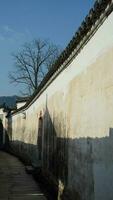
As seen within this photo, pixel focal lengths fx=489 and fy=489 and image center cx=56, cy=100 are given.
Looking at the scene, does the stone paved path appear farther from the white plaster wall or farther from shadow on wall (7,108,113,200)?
the white plaster wall

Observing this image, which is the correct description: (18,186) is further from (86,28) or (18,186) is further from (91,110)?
(86,28)

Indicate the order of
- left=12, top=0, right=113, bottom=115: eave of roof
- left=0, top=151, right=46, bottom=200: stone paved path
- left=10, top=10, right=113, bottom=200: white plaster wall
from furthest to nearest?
left=0, top=151, right=46, bottom=200: stone paved path
left=12, top=0, right=113, bottom=115: eave of roof
left=10, top=10, right=113, bottom=200: white plaster wall

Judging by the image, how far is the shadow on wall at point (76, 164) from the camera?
6.35 metres

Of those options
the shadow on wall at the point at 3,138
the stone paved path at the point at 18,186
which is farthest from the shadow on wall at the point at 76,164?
the shadow on wall at the point at 3,138

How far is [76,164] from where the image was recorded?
8.60 meters

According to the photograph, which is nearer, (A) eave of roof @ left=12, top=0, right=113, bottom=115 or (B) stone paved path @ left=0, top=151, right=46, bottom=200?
(A) eave of roof @ left=12, top=0, right=113, bottom=115

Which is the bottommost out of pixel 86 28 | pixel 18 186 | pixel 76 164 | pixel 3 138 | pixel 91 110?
pixel 18 186

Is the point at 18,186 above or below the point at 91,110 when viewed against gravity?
below

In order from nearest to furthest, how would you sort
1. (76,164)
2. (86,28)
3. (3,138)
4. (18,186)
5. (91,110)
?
(91,110), (86,28), (76,164), (18,186), (3,138)

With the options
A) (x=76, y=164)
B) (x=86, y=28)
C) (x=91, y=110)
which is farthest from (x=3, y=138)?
(x=91, y=110)

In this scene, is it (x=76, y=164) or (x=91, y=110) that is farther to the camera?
(x=76, y=164)

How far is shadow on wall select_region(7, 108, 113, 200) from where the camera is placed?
6352 millimetres

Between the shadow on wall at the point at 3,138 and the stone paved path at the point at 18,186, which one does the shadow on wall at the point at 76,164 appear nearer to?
the stone paved path at the point at 18,186

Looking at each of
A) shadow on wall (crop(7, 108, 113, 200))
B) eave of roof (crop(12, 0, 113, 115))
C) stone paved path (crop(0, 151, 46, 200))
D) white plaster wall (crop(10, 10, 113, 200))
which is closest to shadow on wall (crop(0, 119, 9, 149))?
stone paved path (crop(0, 151, 46, 200))
